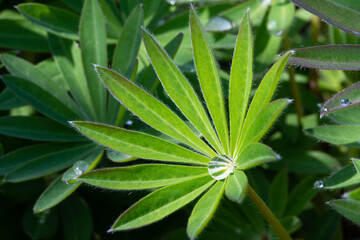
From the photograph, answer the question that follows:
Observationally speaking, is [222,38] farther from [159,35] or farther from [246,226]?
[246,226]

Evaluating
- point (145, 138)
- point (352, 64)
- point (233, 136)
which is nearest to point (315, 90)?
point (352, 64)

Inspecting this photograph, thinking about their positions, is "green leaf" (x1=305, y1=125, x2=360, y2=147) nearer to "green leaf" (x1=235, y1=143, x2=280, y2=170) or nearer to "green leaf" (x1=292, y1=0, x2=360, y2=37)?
"green leaf" (x1=292, y1=0, x2=360, y2=37)

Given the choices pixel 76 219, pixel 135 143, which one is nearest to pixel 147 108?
pixel 135 143

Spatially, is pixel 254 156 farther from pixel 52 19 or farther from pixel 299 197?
pixel 52 19

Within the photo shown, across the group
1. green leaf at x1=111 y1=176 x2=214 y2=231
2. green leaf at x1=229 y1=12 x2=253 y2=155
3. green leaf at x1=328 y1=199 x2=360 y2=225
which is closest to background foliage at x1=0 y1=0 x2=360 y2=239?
green leaf at x1=328 y1=199 x2=360 y2=225

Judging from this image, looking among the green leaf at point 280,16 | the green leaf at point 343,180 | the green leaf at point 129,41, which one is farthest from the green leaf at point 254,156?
the green leaf at point 280,16

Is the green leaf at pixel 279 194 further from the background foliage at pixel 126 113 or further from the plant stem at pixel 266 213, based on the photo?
the plant stem at pixel 266 213
